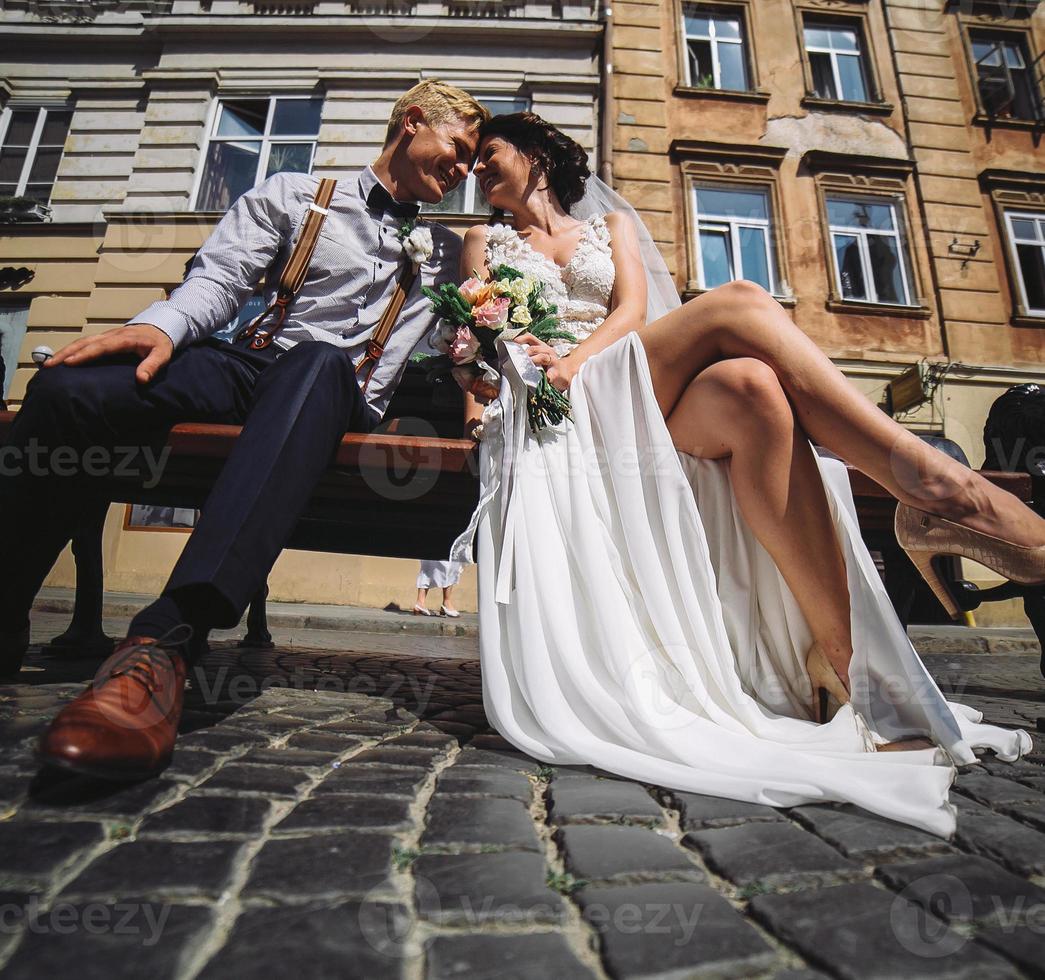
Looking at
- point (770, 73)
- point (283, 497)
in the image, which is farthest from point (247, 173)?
point (283, 497)

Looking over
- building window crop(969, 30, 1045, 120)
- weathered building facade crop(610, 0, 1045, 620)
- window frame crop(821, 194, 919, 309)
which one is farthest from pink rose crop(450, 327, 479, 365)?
building window crop(969, 30, 1045, 120)

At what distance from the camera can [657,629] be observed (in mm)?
1670

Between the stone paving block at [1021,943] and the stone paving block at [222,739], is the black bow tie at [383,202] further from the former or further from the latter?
the stone paving block at [1021,943]

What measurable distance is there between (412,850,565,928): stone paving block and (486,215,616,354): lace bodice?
82.5 inches

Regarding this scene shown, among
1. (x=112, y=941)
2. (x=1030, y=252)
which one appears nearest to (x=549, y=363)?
(x=112, y=941)

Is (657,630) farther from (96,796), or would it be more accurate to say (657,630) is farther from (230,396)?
(230,396)

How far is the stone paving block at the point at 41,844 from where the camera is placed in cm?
83

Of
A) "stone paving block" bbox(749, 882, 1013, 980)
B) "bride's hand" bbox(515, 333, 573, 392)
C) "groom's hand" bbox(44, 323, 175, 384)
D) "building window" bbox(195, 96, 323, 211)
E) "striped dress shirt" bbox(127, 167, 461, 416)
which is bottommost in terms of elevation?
"stone paving block" bbox(749, 882, 1013, 980)

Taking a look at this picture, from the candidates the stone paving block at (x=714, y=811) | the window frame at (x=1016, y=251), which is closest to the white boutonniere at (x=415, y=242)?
the stone paving block at (x=714, y=811)

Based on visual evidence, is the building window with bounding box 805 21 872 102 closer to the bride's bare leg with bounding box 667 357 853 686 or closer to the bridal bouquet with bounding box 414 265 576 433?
the bridal bouquet with bounding box 414 265 576 433

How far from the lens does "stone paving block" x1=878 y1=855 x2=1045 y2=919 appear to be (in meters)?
0.79

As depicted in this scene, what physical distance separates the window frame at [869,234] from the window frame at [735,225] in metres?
0.81

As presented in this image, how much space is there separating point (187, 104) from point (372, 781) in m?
11.7

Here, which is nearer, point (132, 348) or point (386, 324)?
point (132, 348)
